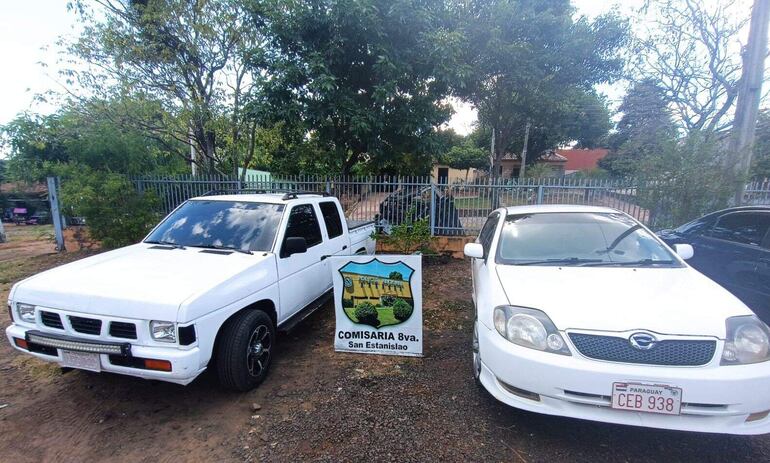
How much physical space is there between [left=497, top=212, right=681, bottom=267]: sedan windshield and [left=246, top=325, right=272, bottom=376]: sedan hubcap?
2276 millimetres

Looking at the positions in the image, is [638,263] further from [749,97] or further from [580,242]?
[749,97]

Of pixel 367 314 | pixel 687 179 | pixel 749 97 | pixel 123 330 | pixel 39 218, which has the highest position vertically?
pixel 749 97

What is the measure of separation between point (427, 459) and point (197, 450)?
159 cm

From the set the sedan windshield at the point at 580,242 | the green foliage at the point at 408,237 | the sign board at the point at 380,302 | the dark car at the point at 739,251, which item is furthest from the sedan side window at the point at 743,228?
the green foliage at the point at 408,237

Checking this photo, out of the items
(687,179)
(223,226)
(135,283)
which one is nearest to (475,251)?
(223,226)

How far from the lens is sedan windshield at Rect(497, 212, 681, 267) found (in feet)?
10.7

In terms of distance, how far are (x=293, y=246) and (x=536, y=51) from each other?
35.3 feet

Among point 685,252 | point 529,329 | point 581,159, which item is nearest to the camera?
point 529,329

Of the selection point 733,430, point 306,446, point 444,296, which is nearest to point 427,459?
point 306,446

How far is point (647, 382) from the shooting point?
6.97ft

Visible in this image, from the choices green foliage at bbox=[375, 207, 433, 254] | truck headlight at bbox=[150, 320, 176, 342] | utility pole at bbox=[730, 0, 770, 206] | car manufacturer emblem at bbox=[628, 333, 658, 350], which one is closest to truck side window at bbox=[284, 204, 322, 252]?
truck headlight at bbox=[150, 320, 176, 342]

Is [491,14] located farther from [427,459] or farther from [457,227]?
[427,459]

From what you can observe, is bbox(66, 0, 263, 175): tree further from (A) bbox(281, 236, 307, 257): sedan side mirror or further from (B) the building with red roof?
(B) the building with red roof

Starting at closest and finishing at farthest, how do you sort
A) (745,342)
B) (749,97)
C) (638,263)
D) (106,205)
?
(745,342) < (638,263) < (749,97) < (106,205)
